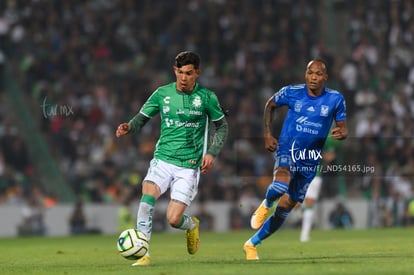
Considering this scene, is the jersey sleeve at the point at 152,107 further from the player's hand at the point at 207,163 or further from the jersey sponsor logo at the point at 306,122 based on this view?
the jersey sponsor logo at the point at 306,122

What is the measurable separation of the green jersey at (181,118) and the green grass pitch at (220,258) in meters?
1.22

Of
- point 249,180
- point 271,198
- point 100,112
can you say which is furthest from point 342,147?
point 271,198

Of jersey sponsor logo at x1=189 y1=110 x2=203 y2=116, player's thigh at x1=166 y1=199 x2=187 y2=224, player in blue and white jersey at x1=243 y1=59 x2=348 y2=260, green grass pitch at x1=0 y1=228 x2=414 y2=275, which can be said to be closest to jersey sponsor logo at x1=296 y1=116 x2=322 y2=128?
player in blue and white jersey at x1=243 y1=59 x2=348 y2=260

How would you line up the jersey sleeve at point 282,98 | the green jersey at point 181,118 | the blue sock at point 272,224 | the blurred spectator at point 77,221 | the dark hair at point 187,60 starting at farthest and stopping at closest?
the blurred spectator at point 77,221 → the jersey sleeve at point 282,98 → the blue sock at point 272,224 → the green jersey at point 181,118 → the dark hair at point 187,60

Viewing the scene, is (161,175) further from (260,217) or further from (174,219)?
(260,217)

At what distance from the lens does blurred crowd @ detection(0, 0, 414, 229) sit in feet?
88.4

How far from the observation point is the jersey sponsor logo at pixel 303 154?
13.2 meters

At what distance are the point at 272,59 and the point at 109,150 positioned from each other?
5977mm

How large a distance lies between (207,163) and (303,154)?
1742 mm

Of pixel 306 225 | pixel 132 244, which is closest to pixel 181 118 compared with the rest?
pixel 132 244

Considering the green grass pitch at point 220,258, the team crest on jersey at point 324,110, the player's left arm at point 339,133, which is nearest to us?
the green grass pitch at point 220,258

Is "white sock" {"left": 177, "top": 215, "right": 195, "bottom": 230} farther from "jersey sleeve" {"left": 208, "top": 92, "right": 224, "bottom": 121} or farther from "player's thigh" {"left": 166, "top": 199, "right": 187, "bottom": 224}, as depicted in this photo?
"jersey sleeve" {"left": 208, "top": 92, "right": 224, "bottom": 121}

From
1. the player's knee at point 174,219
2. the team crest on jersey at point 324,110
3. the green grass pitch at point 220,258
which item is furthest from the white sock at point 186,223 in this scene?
the team crest on jersey at point 324,110

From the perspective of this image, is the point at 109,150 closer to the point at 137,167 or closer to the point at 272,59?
the point at 137,167
